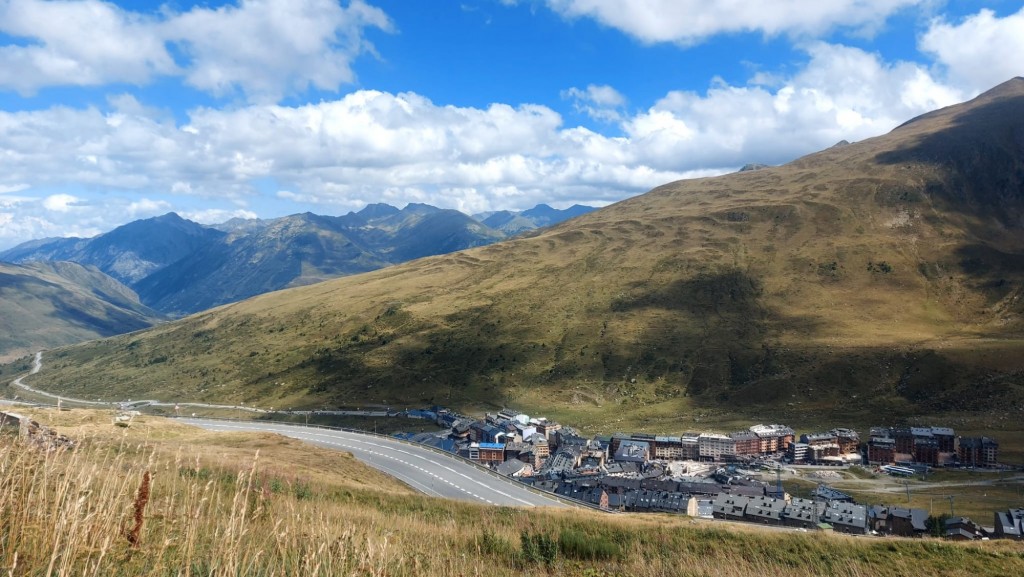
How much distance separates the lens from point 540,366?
128625mm

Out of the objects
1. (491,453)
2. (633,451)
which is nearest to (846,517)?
(633,451)

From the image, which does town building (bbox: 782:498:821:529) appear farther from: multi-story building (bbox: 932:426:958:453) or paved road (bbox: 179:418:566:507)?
multi-story building (bbox: 932:426:958:453)

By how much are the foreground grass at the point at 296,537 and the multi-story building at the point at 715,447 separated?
66.0 meters

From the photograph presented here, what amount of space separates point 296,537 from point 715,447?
3477 inches

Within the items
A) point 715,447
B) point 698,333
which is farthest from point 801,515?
point 698,333

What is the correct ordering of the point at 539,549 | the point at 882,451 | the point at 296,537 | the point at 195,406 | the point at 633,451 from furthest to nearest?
the point at 195,406 < the point at 633,451 < the point at 882,451 < the point at 539,549 < the point at 296,537

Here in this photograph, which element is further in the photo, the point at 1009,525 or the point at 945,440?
the point at 945,440

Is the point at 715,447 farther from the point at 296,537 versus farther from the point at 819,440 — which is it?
the point at 296,537

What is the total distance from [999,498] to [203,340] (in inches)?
7554

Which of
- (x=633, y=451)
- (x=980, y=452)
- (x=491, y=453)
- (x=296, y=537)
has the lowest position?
(x=491, y=453)

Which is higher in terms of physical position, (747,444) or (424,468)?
(424,468)

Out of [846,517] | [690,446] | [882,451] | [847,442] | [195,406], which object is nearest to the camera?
[846,517]

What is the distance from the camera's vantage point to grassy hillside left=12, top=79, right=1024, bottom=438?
107 meters

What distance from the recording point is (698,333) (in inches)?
5285
